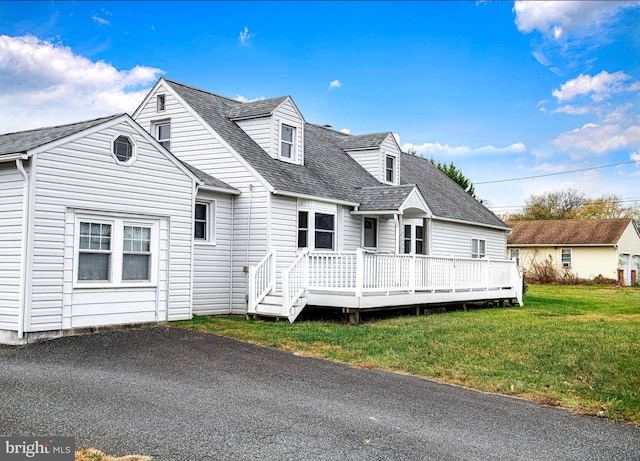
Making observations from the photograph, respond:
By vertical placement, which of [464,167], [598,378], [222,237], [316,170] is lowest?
[598,378]

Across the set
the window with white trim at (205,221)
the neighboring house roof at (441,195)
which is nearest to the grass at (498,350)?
the window with white trim at (205,221)

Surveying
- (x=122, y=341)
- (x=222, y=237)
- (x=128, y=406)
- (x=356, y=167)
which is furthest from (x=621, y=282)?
Answer: (x=128, y=406)

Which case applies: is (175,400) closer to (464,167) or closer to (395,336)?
(395,336)

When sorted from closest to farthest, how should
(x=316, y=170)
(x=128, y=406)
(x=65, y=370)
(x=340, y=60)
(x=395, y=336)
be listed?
(x=128, y=406) < (x=65, y=370) < (x=395, y=336) < (x=316, y=170) < (x=340, y=60)

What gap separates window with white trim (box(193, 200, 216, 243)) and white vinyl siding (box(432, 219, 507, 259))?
1019 centimetres

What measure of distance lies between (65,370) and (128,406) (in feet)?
8.37

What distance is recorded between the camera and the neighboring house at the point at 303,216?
611 inches

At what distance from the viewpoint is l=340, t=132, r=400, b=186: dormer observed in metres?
23.4

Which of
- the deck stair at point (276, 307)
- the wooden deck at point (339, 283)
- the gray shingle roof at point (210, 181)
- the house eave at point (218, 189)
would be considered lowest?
the deck stair at point (276, 307)

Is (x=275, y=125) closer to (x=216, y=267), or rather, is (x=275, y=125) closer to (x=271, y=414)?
(x=216, y=267)

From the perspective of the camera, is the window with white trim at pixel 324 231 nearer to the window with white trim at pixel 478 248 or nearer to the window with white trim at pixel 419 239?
the window with white trim at pixel 419 239

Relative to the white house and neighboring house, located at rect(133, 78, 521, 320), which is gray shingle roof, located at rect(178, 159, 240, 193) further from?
neighboring house, located at rect(133, 78, 521, 320)

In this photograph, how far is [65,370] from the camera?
29.8ft

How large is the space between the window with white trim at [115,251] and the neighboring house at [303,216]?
104 inches
